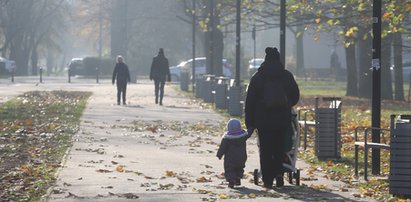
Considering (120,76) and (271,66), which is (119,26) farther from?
(271,66)

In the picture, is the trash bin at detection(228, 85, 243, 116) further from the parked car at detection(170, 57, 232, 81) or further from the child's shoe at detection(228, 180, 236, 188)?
the parked car at detection(170, 57, 232, 81)

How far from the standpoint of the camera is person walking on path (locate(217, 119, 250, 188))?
14.1 metres

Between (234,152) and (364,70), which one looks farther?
(364,70)

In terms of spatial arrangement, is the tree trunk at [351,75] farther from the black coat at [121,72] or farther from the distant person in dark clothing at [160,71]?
the black coat at [121,72]

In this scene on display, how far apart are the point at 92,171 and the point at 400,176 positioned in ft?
15.5

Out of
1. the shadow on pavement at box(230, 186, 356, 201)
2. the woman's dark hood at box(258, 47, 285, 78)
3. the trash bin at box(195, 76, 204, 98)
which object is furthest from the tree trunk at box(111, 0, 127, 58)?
the shadow on pavement at box(230, 186, 356, 201)

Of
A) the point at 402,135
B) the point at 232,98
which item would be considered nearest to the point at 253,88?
the point at 402,135

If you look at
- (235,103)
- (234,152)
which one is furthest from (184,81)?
(234,152)

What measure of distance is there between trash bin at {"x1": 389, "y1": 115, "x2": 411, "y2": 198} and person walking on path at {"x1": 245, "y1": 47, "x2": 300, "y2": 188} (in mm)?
1504

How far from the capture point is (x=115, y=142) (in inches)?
845

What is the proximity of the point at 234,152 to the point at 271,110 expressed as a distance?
2.35ft

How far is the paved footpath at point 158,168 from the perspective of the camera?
43.4 ft

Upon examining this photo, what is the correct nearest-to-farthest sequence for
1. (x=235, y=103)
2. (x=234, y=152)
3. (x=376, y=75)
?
1. (x=234, y=152)
2. (x=376, y=75)
3. (x=235, y=103)

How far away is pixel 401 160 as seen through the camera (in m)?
13.1
